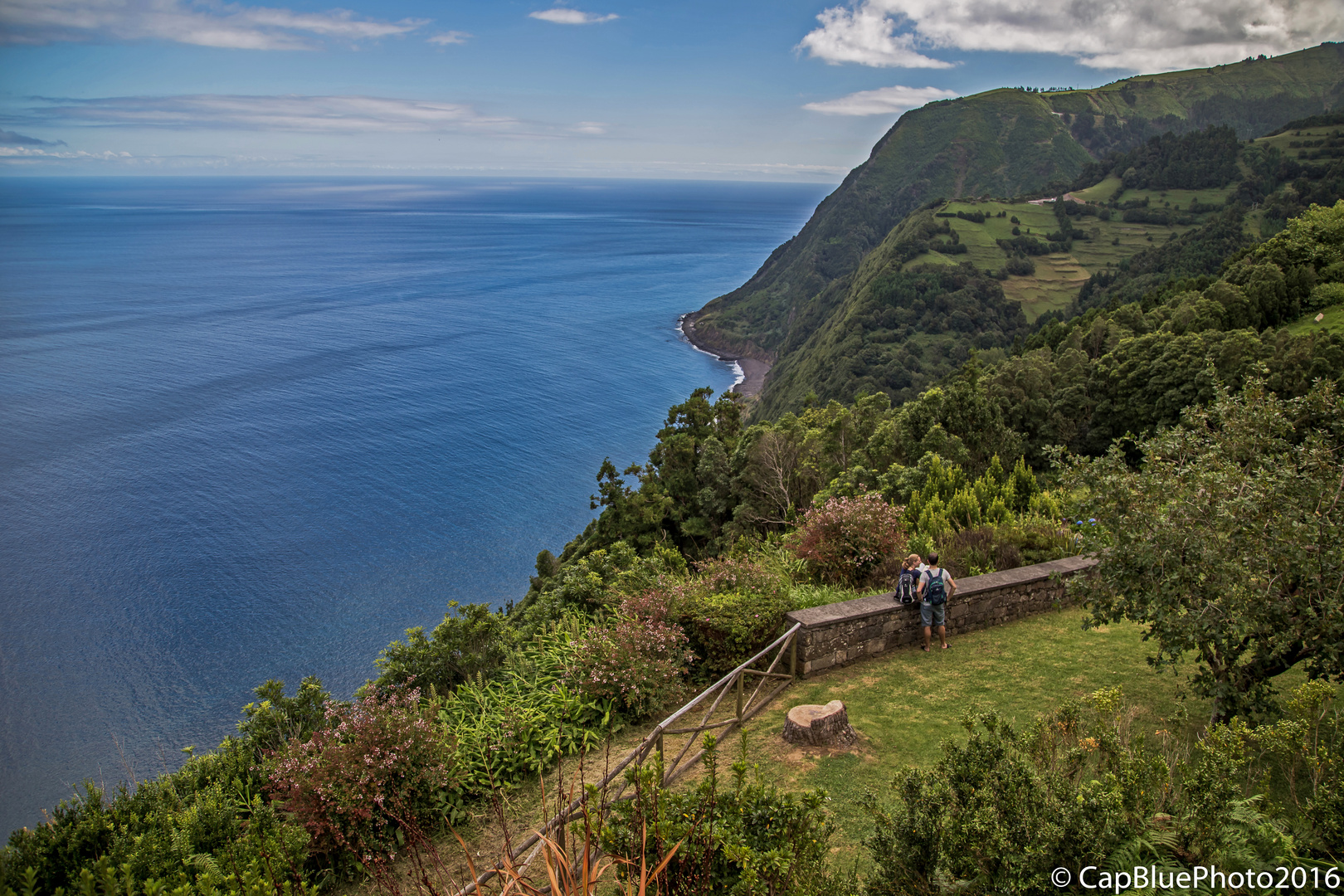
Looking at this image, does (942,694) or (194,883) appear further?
(942,694)

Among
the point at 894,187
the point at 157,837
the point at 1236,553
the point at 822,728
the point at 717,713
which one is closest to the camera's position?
the point at 157,837

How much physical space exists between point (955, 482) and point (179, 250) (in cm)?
19091

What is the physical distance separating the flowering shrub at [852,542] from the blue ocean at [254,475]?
30.5 ft

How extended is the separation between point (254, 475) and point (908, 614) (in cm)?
5973

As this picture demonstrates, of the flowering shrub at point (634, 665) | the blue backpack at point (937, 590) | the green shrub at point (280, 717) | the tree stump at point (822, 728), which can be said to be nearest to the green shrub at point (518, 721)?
the flowering shrub at point (634, 665)

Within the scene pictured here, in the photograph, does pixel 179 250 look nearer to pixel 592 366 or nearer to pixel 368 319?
pixel 368 319

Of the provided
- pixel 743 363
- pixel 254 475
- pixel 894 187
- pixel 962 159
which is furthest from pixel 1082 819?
pixel 962 159

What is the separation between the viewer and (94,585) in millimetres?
43250

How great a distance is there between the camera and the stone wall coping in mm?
8797

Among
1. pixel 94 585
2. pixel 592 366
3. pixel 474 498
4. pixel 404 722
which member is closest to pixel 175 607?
pixel 94 585

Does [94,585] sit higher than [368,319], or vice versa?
[368,319]

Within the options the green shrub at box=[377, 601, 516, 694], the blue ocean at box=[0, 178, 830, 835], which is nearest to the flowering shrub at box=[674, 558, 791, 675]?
the green shrub at box=[377, 601, 516, 694]

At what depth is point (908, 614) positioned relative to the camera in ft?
30.5

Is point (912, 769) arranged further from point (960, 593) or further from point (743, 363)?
point (743, 363)
